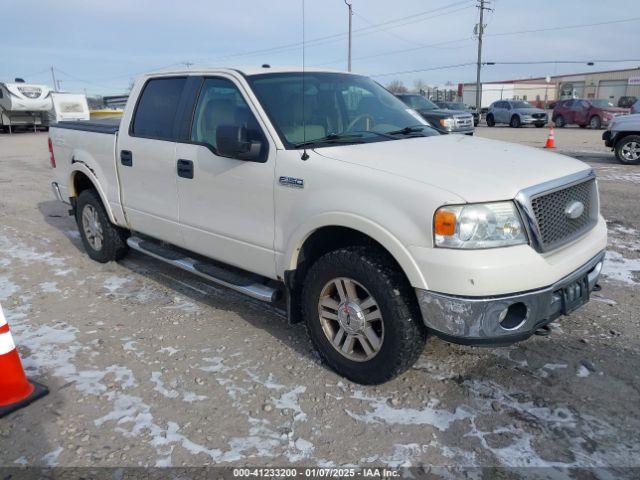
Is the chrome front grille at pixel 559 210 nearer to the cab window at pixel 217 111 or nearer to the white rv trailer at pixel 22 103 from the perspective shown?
the cab window at pixel 217 111

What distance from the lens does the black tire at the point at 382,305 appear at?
2943 millimetres

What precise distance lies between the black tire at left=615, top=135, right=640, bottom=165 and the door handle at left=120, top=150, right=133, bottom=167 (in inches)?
455

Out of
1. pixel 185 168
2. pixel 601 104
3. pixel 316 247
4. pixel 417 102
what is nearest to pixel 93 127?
pixel 185 168

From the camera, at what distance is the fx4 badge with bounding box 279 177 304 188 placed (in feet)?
10.8

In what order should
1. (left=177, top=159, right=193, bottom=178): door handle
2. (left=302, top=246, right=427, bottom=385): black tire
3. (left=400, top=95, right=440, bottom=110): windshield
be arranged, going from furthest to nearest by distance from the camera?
(left=400, top=95, right=440, bottom=110): windshield < (left=177, top=159, right=193, bottom=178): door handle < (left=302, top=246, right=427, bottom=385): black tire

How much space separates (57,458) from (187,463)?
0.69 metres

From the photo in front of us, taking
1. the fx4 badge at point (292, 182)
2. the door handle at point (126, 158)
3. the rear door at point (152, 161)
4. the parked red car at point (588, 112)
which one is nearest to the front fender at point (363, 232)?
the fx4 badge at point (292, 182)

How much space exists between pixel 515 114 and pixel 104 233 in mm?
28643

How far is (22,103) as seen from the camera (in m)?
27.3

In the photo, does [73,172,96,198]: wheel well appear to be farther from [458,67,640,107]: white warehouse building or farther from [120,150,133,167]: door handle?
[458,67,640,107]: white warehouse building

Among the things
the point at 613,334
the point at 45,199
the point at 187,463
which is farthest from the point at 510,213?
the point at 45,199

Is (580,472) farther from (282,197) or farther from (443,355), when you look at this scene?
(282,197)

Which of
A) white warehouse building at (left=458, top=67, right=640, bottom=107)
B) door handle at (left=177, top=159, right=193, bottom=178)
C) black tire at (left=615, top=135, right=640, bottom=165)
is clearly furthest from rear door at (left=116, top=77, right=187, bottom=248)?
white warehouse building at (left=458, top=67, right=640, bottom=107)

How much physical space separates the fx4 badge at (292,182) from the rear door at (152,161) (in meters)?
1.28
